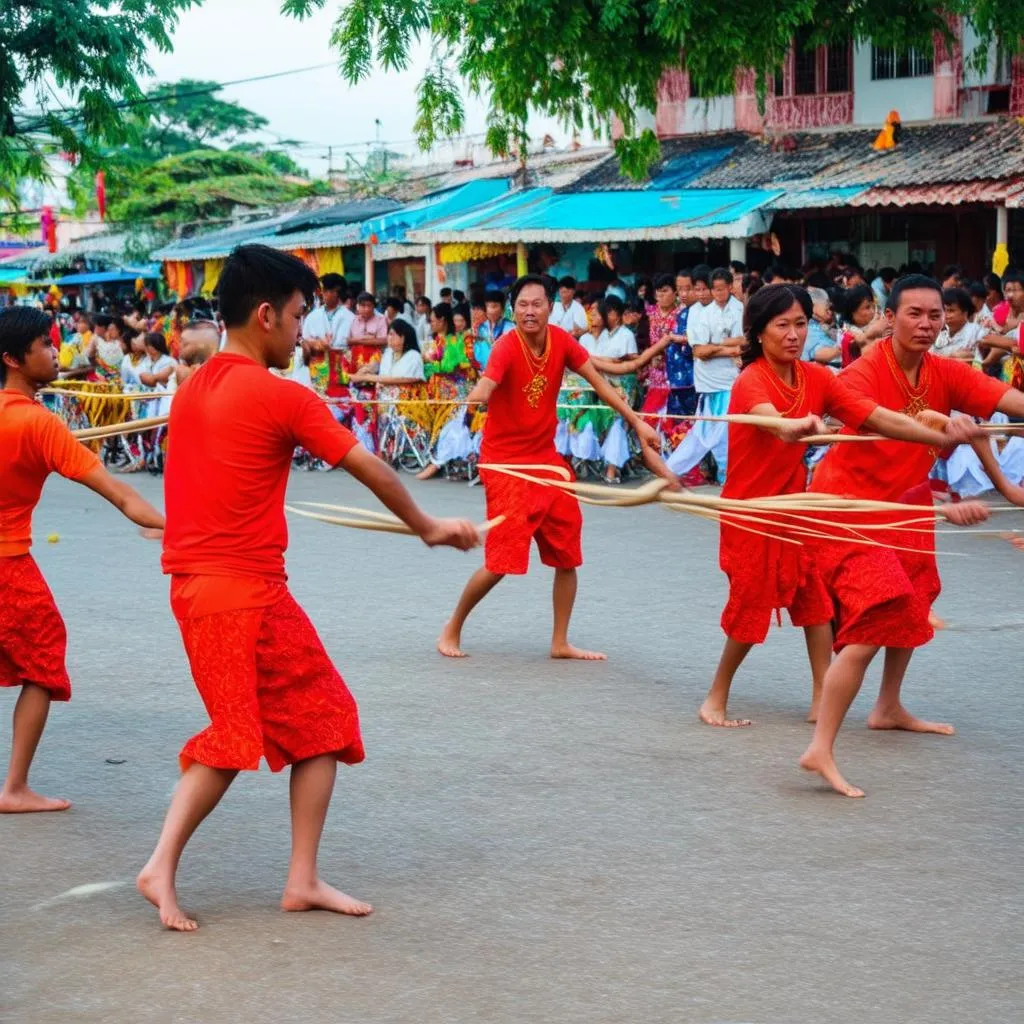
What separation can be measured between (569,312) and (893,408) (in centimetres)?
1104

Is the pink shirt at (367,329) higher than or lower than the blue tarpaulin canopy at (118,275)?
lower

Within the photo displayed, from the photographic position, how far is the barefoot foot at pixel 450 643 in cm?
776

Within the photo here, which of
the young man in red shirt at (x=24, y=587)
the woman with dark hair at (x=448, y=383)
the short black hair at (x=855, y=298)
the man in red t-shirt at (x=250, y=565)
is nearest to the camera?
the man in red t-shirt at (x=250, y=565)

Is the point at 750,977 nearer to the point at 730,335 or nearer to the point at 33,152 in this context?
the point at 730,335

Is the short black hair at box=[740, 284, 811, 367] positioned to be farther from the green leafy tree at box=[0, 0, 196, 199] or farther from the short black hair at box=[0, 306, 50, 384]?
the green leafy tree at box=[0, 0, 196, 199]

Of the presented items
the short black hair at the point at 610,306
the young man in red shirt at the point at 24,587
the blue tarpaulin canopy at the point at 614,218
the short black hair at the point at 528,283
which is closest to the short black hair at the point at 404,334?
the short black hair at the point at 610,306

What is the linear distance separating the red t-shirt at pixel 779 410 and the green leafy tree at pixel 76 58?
12.4 meters

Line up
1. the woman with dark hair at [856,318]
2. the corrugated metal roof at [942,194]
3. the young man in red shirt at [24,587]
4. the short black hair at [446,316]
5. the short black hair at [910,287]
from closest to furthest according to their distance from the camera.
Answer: the young man in red shirt at [24,587] → the short black hair at [910,287] → the woman with dark hair at [856,318] → the short black hair at [446,316] → the corrugated metal roof at [942,194]

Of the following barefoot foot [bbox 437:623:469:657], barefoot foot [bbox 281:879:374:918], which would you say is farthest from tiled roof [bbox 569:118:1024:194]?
barefoot foot [bbox 281:879:374:918]

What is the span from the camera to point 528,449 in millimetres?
7738

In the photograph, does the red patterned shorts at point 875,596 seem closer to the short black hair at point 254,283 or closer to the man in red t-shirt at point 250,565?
the man in red t-shirt at point 250,565

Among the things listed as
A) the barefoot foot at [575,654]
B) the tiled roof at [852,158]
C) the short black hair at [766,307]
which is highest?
the tiled roof at [852,158]

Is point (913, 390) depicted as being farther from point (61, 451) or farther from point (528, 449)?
point (61, 451)

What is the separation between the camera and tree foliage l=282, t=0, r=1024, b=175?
14430 millimetres
